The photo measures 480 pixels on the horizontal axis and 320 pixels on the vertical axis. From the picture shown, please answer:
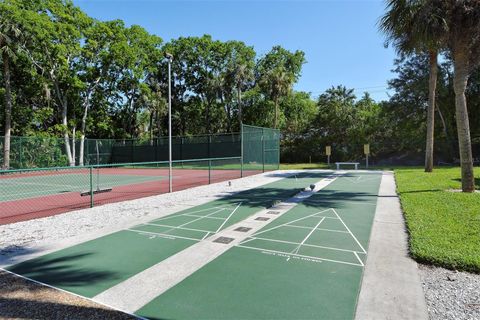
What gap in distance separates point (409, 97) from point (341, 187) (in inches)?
740

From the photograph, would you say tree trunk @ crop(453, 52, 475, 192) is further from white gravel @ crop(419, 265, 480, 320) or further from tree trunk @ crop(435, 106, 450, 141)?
tree trunk @ crop(435, 106, 450, 141)

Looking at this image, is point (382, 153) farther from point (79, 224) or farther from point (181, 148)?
point (79, 224)

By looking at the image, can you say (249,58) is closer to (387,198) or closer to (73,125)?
(73,125)

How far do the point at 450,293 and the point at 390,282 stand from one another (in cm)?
62

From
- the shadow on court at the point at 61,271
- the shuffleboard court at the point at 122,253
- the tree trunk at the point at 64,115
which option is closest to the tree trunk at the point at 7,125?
the tree trunk at the point at 64,115

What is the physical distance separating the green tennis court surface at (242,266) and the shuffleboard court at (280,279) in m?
0.01

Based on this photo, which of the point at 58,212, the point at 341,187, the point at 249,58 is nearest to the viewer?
the point at 58,212

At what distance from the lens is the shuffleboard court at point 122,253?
4121 mm

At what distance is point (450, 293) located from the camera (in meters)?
3.61

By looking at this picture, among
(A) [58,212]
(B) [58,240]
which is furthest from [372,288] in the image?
(A) [58,212]

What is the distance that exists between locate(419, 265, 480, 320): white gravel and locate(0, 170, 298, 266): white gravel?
5585 mm

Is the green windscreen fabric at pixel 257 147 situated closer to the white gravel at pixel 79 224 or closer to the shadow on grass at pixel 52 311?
the white gravel at pixel 79 224

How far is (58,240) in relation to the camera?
19.4 feet

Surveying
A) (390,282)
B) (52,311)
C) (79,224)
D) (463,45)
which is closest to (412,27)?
(463,45)
